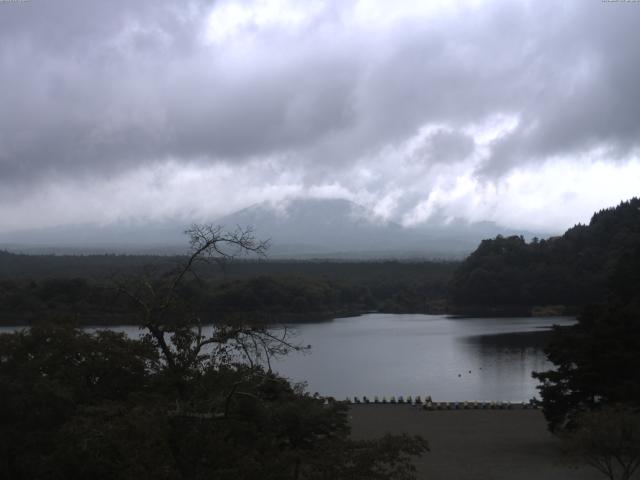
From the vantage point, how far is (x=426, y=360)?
35.2 meters

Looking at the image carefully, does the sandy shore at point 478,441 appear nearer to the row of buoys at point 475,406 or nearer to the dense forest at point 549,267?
the row of buoys at point 475,406

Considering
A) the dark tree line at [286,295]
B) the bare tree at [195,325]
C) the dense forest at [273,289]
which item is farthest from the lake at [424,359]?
the bare tree at [195,325]

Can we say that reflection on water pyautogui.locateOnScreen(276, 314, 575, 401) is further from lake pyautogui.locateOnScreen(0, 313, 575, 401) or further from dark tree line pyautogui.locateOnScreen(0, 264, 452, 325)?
dark tree line pyautogui.locateOnScreen(0, 264, 452, 325)

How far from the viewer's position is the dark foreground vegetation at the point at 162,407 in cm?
588

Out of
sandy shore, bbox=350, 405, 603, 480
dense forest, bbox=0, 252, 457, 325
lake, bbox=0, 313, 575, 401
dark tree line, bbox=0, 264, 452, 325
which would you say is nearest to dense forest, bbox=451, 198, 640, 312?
dense forest, bbox=0, 252, 457, 325

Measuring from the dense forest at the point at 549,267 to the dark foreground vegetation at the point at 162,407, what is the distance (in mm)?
53781

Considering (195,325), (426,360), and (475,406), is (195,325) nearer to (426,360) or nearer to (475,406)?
(475,406)

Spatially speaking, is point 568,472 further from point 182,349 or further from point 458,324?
point 458,324

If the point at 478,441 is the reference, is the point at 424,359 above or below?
below

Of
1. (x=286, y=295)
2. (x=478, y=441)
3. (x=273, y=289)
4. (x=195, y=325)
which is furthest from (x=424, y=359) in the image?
(x=195, y=325)

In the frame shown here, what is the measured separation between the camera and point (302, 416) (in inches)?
415

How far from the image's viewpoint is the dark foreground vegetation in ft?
19.3

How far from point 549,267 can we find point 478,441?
4944 centimetres

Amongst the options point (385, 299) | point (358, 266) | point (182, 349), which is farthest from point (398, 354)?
point (358, 266)
